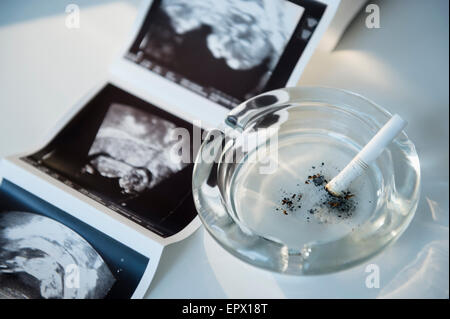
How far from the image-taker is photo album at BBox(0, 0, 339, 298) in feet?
2.24

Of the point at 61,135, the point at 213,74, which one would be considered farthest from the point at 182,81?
the point at 61,135

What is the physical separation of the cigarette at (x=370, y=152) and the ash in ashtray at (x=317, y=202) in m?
0.02

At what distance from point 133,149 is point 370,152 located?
0.36 metres

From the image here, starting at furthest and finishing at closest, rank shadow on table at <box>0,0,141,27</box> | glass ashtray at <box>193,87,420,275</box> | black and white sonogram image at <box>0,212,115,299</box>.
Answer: shadow on table at <box>0,0,141,27</box> < black and white sonogram image at <box>0,212,115,299</box> < glass ashtray at <box>193,87,420,275</box>

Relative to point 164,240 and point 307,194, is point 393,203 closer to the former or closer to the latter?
point 307,194

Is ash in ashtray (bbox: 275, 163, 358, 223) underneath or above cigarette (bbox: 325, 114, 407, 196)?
underneath

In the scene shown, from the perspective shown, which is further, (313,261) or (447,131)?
(447,131)

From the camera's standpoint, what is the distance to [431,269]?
0.67m

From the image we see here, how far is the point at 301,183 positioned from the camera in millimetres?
670

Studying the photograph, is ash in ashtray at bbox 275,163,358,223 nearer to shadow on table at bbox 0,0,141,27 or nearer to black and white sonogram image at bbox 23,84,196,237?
black and white sonogram image at bbox 23,84,196,237

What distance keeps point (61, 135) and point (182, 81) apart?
0.21 metres

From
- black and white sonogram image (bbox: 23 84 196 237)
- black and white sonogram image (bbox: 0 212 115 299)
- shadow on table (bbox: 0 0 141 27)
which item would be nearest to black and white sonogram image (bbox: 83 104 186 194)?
black and white sonogram image (bbox: 23 84 196 237)

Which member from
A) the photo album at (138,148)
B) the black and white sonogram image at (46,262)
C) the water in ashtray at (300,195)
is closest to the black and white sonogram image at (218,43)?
the photo album at (138,148)
